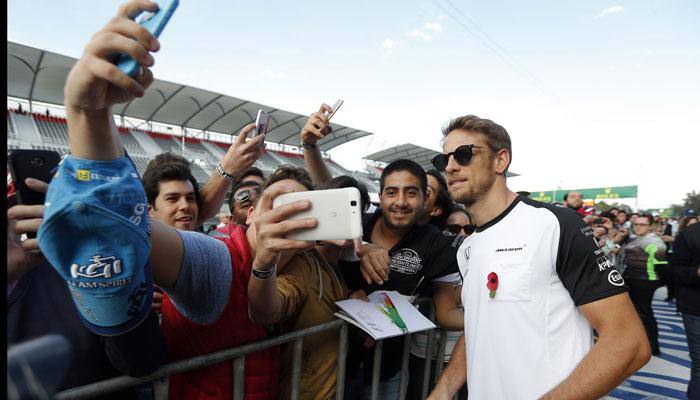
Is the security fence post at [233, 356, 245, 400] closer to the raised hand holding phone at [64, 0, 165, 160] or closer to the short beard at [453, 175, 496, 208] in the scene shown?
the raised hand holding phone at [64, 0, 165, 160]

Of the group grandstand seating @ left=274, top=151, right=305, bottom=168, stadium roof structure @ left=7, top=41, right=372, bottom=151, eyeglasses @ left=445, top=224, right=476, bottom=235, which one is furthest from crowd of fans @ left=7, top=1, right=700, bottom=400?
grandstand seating @ left=274, top=151, right=305, bottom=168

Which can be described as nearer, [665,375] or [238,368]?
[238,368]

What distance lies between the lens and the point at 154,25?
64cm

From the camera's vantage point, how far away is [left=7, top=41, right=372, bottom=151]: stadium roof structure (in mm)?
18234

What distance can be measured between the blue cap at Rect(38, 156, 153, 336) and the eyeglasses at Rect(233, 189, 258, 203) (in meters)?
2.46

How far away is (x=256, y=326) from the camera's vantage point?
138 cm

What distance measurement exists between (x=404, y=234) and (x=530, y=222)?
93 centimetres

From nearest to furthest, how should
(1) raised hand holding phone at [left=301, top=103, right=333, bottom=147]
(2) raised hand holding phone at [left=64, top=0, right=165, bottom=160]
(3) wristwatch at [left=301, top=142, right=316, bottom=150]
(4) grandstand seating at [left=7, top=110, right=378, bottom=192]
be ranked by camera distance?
(2) raised hand holding phone at [left=64, top=0, right=165, bottom=160], (1) raised hand holding phone at [left=301, top=103, right=333, bottom=147], (3) wristwatch at [left=301, top=142, right=316, bottom=150], (4) grandstand seating at [left=7, top=110, right=378, bottom=192]

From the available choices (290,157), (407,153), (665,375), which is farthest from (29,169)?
(290,157)

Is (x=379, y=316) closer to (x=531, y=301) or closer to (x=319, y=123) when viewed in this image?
(x=531, y=301)

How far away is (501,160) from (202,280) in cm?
161

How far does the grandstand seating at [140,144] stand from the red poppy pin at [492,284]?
16394mm

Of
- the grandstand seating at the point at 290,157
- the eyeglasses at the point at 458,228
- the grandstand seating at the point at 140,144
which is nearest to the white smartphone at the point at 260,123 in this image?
the eyeglasses at the point at 458,228

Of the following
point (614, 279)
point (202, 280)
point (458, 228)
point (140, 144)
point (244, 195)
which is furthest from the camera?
point (140, 144)
